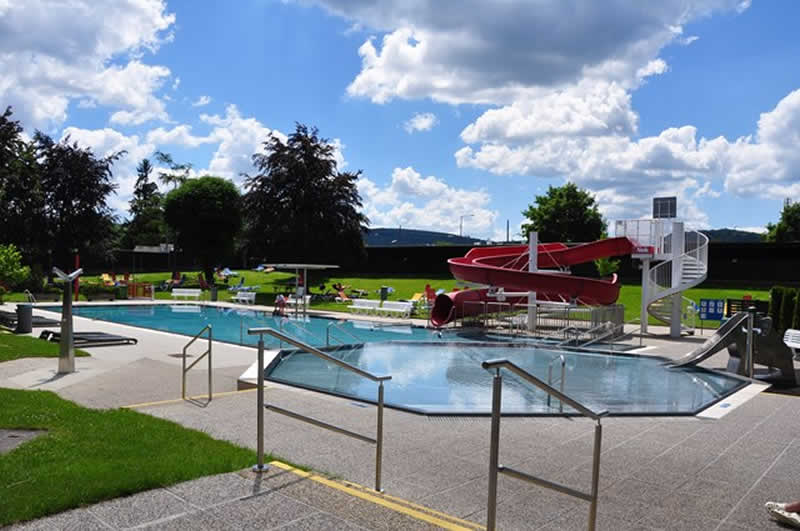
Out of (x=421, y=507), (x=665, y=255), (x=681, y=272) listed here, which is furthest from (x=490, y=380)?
(x=665, y=255)

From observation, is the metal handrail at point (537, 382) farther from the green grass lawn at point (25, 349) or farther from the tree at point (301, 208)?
the tree at point (301, 208)

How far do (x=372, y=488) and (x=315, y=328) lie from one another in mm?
19053

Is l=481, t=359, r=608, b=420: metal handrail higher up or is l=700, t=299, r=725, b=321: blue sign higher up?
l=481, t=359, r=608, b=420: metal handrail

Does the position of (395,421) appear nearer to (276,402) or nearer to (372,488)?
(276,402)

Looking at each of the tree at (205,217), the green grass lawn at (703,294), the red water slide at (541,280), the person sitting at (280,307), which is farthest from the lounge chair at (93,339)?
→ the tree at (205,217)

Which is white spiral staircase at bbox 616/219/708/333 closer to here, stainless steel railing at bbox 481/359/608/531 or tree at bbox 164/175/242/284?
stainless steel railing at bbox 481/359/608/531

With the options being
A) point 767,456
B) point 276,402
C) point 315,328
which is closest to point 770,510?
point 767,456

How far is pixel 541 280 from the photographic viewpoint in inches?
838

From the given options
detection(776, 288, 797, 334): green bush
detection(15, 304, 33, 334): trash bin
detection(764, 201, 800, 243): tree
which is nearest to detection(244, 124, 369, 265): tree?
detection(15, 304, 33, 334): trash bin

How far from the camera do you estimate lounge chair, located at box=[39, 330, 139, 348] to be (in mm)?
15719

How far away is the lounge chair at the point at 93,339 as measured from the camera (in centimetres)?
1572

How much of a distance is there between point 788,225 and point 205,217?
209 ft

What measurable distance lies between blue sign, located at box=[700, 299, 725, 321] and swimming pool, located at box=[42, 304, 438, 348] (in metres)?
10.7

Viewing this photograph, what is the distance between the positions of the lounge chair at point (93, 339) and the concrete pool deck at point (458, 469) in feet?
18.2
